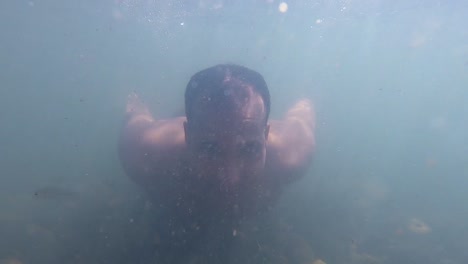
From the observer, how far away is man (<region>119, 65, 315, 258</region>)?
3.70 meters

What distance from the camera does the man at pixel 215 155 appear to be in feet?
12.1

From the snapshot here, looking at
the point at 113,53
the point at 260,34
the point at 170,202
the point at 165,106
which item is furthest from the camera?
the point at 113,53

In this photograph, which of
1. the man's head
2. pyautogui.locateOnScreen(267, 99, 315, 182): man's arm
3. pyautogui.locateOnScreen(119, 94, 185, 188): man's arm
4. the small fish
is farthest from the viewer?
the small fish

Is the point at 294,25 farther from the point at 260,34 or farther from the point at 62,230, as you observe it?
the point at 62,230

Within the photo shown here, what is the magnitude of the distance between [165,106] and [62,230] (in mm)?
14270

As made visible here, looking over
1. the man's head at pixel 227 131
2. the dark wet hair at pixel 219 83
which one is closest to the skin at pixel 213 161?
the man's head at pixel 227 131

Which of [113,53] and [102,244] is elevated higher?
[113,53]

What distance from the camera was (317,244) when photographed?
7.98 m

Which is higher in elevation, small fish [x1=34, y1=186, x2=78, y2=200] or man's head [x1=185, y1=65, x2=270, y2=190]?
man's head [x1=185, y1=65, x2=270, y2=190]

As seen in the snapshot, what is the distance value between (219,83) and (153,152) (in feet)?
5.32

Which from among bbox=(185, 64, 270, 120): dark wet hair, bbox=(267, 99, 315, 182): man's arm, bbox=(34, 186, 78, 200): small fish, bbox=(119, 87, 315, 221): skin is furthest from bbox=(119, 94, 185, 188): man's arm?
bbox=(34, 186, 78, 200): small fish

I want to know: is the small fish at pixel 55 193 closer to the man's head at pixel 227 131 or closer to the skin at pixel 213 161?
the skin at pixel 213 161

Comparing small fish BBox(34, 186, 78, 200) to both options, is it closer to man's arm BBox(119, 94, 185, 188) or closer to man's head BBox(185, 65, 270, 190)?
man's arm BBox(119, 94, 185, 188)


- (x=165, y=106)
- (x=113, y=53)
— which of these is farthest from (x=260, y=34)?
(x=113, y=53)
